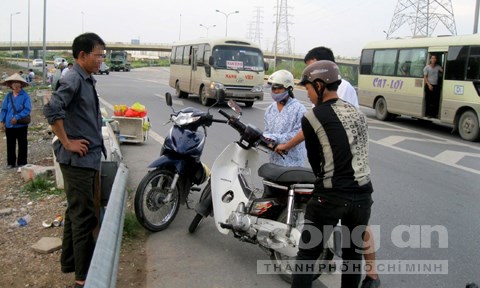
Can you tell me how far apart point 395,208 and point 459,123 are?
25.6 feet

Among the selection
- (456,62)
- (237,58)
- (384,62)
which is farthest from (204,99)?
(456,62)

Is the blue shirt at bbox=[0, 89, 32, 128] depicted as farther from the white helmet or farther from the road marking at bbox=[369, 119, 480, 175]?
the road marking at bbox=[369, 119, 480, 175]

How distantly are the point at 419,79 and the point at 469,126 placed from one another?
239 centimetres

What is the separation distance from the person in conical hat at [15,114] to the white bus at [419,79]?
34.7ft

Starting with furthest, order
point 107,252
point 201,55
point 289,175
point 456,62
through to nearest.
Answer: point 201,55, point 456,62, point 289,175, point 107,252

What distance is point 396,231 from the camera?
5.46 metres

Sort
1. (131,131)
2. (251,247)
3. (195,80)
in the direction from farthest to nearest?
(195,80) < (131,131) < (251,247)

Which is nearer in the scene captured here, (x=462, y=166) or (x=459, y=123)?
(x=462, y=166)

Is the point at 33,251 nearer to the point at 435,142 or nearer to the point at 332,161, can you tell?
the point at 332,161

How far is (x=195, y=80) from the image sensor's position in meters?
19.3

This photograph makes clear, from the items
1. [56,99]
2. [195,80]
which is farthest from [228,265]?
[195,80]

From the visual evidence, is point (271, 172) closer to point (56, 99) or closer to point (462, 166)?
point (56, 99)

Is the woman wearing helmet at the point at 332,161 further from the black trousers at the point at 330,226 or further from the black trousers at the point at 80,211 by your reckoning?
the black trousers at the point at 80,211

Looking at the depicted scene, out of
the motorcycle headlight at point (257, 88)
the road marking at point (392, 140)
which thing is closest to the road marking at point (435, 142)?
the road marking at point (392, 140)
